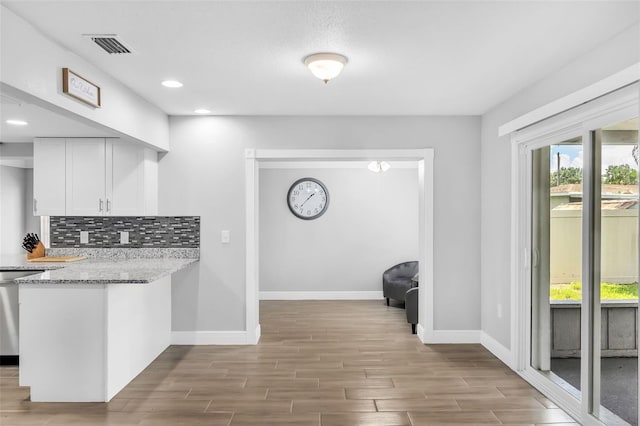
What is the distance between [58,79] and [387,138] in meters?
3.09

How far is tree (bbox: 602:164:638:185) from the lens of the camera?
8.59 feet

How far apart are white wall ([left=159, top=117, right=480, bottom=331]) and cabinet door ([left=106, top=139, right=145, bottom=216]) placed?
326 millimetres

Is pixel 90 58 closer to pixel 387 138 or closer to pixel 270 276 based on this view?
pixel 387 138

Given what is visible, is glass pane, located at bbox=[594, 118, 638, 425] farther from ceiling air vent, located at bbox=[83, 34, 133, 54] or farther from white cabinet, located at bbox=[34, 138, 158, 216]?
white cabinet, located at bbox=[34, 138, 158, 216]

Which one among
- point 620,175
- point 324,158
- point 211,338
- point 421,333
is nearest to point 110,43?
point 324,158

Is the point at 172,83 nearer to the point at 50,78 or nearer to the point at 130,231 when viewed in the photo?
the point at 50,78

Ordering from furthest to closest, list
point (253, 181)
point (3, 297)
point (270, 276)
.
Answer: point (270, 276), point (253, 181), point (3, 297)

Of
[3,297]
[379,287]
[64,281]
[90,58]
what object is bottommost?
[379,287]

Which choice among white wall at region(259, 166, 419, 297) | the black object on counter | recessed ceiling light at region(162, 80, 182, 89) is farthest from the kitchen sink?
white wall at region(259, 166, 419, 297)

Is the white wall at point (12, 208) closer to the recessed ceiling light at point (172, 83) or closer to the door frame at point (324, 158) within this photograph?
the door frame at point (324, 158)

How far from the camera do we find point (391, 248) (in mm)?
7223

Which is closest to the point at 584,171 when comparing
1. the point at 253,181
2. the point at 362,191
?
the point at 253,181

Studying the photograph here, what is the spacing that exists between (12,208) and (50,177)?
10.9 ft

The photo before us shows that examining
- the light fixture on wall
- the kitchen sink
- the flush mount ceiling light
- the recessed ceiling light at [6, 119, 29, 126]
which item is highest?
the flush mount ceiling light
